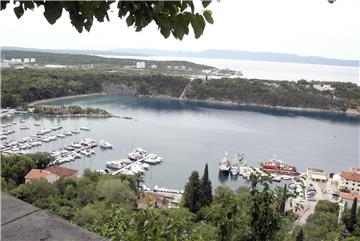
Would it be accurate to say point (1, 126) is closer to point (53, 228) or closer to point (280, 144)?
point (280, 144)

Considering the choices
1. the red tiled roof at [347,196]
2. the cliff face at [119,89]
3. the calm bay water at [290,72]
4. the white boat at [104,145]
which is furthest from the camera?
the calm bay water at [290,72]

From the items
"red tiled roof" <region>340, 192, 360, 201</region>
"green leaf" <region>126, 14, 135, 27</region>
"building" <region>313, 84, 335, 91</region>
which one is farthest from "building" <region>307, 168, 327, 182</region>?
"building" <region>313, 84, 335, 91</region>

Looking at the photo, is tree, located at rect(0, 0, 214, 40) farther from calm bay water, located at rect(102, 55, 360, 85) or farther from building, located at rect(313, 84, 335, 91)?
calm bay water, located at rect(102, 55, 360, 85)

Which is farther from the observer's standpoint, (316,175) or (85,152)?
(85,152)

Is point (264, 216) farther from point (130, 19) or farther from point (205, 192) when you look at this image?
point (205, 192)

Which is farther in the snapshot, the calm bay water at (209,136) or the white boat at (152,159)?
the calm bay water at (209,136)

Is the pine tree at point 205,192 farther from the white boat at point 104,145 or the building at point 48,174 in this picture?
the white boat at point 104,145

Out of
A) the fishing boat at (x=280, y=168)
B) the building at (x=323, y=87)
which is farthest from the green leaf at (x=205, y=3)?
the building at (x=323, y=87)

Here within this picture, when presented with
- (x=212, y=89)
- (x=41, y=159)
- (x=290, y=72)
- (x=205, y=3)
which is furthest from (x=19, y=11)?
(x=290, y=72)
